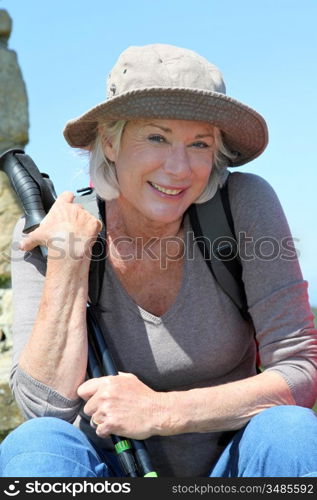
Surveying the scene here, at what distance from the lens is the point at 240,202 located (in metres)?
2.19

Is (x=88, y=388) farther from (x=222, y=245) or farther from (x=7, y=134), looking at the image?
(x=7, y=134)

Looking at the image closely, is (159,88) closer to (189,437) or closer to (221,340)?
(221,340)

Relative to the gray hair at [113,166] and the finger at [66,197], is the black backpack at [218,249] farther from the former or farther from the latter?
the finger at [66,197]

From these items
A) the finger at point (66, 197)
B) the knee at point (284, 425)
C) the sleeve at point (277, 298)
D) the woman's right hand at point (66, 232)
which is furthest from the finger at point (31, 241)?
the knee at point (284, 425)

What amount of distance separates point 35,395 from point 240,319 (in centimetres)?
65

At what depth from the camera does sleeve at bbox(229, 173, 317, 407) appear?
2.10 meters

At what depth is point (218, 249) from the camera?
7.08ft

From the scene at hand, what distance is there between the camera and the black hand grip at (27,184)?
2.34m

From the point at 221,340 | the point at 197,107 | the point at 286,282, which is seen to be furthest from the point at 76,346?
the point at 197,107

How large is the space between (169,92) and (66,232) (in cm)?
50

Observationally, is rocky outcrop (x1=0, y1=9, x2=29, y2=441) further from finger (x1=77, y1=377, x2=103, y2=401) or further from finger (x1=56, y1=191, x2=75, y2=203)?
finger (x1=77, y1=377, x2=103, y2=401)

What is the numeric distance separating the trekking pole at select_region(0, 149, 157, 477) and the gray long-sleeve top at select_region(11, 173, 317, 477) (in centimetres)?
8

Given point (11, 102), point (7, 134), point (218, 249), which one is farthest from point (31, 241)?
point (11, 102)

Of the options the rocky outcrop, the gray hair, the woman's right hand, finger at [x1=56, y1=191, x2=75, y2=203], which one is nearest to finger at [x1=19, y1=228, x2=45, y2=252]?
the woman's right hand
